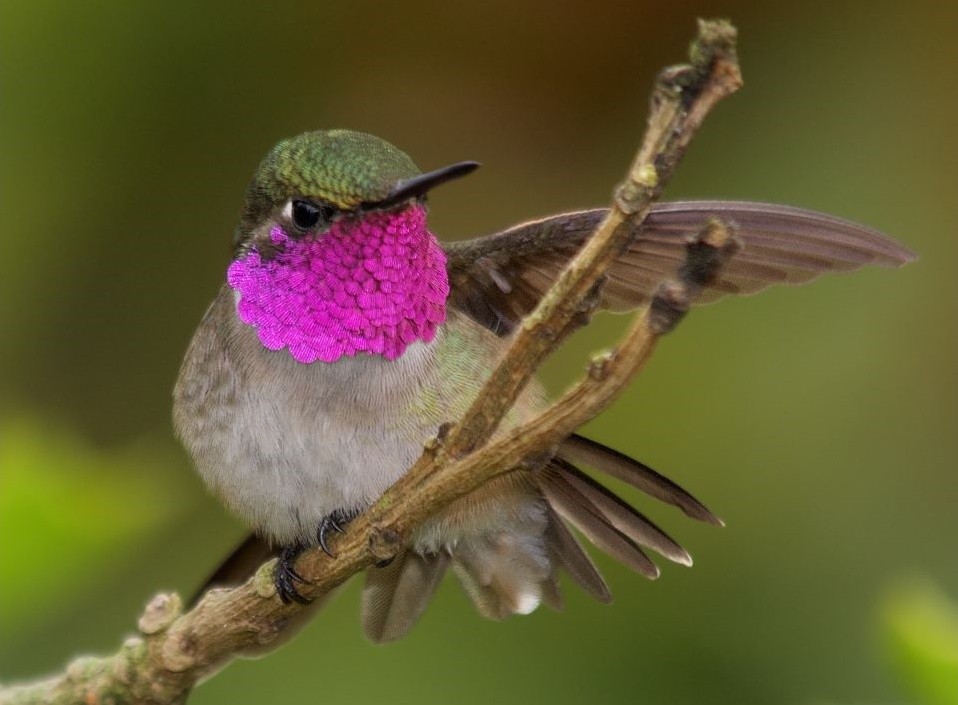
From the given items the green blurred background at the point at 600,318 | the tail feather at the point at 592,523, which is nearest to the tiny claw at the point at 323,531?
the tail feather at the point at 592,523

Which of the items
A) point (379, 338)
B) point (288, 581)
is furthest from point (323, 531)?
point (379, 338)

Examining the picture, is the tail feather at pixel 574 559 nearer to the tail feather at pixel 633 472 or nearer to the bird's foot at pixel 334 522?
the tail feather at pixel 633 472

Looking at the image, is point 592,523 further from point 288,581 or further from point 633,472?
point 288,581

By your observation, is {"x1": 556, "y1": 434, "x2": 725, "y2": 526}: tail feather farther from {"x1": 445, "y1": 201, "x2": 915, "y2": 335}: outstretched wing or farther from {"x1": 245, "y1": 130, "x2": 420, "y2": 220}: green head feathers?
{"x1": 245, "y1": 130, "x2": 420, "y2": 220}: green head feathers

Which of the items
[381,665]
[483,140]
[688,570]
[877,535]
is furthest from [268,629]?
[483,140]

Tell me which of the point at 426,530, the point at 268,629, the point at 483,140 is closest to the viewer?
the point at 268,629

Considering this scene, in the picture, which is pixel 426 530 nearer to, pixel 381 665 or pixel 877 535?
pixel 381 665
